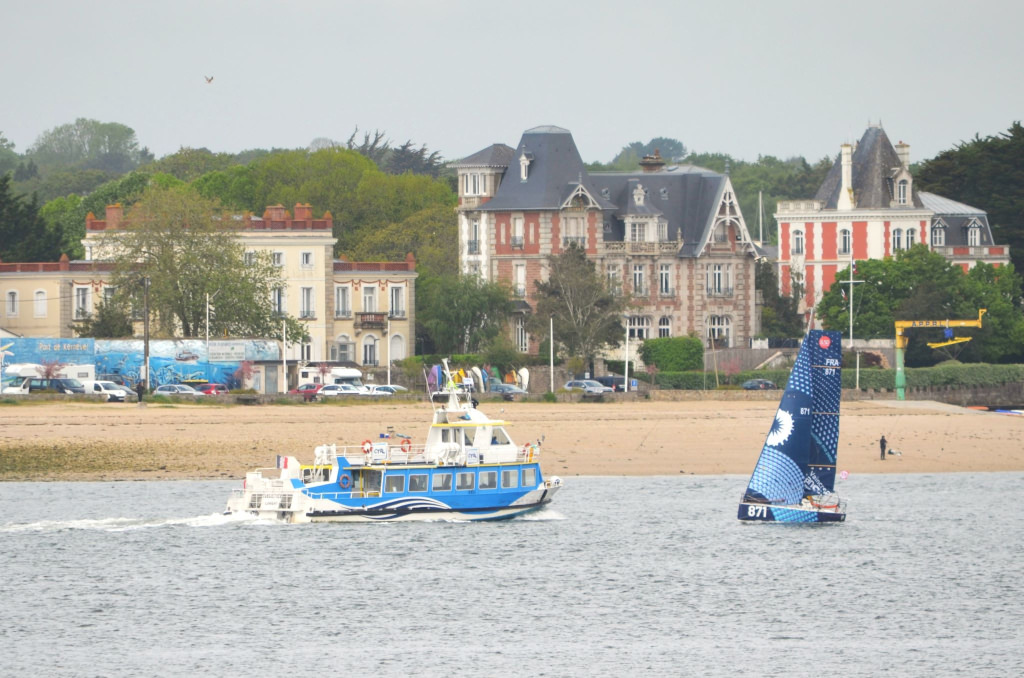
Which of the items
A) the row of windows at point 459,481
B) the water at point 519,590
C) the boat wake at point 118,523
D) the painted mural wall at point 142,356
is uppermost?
the painted mural wall at point 142,356

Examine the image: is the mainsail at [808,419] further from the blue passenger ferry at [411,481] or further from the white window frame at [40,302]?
the white window frame at [40,302]

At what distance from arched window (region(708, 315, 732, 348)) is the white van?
38.1m

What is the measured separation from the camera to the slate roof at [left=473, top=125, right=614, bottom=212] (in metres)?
114

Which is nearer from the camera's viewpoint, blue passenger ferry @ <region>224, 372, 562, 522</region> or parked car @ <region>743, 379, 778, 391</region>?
blue passenger ferry @ <region>224, 372, 562, 522</region>

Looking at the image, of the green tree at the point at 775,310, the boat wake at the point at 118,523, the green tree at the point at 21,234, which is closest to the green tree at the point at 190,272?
the green tree at the point at 21,234

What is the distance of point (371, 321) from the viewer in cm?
11362

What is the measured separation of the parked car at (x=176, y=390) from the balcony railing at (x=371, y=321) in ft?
71.2

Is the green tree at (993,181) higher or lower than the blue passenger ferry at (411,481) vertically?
higher

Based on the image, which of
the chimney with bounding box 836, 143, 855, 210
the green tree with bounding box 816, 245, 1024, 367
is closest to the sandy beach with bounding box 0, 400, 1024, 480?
the green tree with bounding box 816, 245, 1024, 367

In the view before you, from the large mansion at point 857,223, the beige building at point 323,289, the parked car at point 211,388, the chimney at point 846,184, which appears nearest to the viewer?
the parked car at point 211,388

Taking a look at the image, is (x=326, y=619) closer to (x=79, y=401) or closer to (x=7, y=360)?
(x=79, y=401)

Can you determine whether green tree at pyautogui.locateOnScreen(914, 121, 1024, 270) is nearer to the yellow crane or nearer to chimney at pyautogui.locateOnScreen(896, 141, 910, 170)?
chimney at pyautogui.locateOnScreen(896, 141, 910, 170)

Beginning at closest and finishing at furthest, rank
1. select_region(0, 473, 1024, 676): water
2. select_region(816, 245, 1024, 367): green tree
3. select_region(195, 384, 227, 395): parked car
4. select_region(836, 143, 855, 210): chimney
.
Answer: select_region(0, 473, 1024, 676): water < select_region(195, 384, 227, 395): parked car < select_region(816, 245, 1024, 367): green tree < select_region(836, 143, 855, 210): chimney

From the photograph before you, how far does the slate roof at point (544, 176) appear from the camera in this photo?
11412 cm
